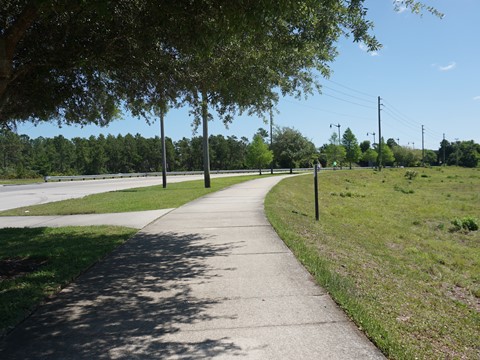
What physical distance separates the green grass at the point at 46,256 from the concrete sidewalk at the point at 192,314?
211mm

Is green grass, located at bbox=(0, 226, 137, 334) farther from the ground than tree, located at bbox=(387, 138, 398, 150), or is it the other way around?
tree, located at bbox=(387, 138, 398, 150)

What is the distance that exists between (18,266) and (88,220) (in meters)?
6.06

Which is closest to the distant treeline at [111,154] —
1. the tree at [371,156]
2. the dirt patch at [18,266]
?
the tree at [371,156]

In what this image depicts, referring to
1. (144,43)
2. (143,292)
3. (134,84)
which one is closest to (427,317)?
(143,292)

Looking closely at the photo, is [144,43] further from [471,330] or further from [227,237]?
[471,330]

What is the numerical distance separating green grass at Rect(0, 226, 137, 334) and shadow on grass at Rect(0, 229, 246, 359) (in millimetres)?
197

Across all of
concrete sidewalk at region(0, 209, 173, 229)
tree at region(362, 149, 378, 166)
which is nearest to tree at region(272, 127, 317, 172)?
concrete sidewalk at region(0, 209, 173, 229)

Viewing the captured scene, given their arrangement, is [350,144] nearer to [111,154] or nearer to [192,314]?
[111,154]

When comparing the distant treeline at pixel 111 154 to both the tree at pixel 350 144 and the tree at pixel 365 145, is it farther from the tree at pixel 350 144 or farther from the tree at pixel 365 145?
the tree at pixel 365 145

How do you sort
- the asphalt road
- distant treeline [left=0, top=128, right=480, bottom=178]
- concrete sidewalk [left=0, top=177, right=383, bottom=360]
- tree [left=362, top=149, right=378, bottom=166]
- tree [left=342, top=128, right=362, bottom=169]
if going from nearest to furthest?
concrete sidewalk [left=0, top=177, right=383, bottom=360], the asphalt road, distant treeline [left=0, top=128, right=480, bottom=178], tree [left=342, top=128, right=362, bottom=169], tree [left=362, top=149, right=378, bottom=166]

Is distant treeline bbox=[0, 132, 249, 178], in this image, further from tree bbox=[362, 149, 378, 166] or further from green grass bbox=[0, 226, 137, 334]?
green grass bbox=[0, 226, 137, 334]

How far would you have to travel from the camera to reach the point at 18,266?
274 inches

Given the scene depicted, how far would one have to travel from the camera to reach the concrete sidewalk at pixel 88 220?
12.1 m

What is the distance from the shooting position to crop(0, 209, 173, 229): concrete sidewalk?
476 inches
